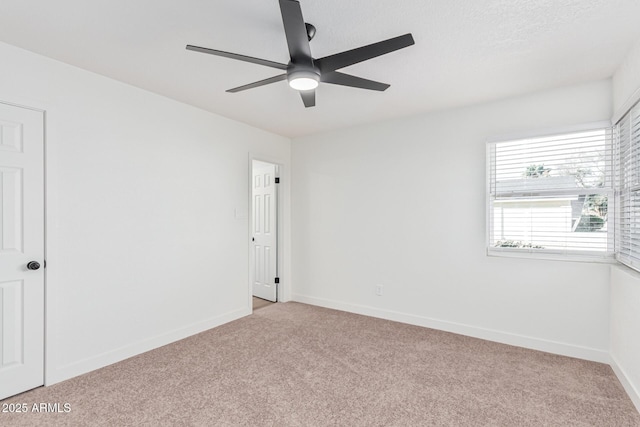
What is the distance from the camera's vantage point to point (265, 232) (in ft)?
16.1

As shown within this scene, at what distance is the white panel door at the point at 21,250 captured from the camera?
2.22 m

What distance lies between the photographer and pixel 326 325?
12.1 feet

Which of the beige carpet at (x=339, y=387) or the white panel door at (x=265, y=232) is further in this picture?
the white panel door at (x=265, y=232)

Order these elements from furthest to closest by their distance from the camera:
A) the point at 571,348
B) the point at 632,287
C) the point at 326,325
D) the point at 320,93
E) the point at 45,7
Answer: the point at 326,325 < the point at 320,93 < the point at 571,348 < the point at 632,287 < the point at 45,7

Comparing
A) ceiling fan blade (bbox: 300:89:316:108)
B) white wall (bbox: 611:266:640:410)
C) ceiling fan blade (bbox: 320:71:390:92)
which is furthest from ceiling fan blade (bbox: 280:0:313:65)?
white wall (bbox: 611:266:640:410)

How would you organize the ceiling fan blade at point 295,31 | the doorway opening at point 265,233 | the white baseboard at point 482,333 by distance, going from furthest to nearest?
the doorway opening at point 265,233
the white baseboard at point 482,333
the ceiling fan blade at point 295,31

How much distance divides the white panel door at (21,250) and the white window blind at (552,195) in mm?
3931

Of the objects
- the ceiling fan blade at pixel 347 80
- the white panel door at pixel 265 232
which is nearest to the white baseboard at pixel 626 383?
the ceiling fan blade at pixel 347 80

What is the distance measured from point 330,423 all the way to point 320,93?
2699mm

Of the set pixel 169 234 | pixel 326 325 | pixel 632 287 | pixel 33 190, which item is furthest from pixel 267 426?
pixel 632 287

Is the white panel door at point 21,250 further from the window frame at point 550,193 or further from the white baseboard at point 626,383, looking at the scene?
the white baseboard at point 626,383

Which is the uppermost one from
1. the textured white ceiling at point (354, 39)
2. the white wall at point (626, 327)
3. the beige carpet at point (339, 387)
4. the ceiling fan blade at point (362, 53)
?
the textured white ceiling at point (354, 39)

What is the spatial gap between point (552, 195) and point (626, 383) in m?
1.55

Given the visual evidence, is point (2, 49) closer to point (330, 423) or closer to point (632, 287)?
point (330, 423)
